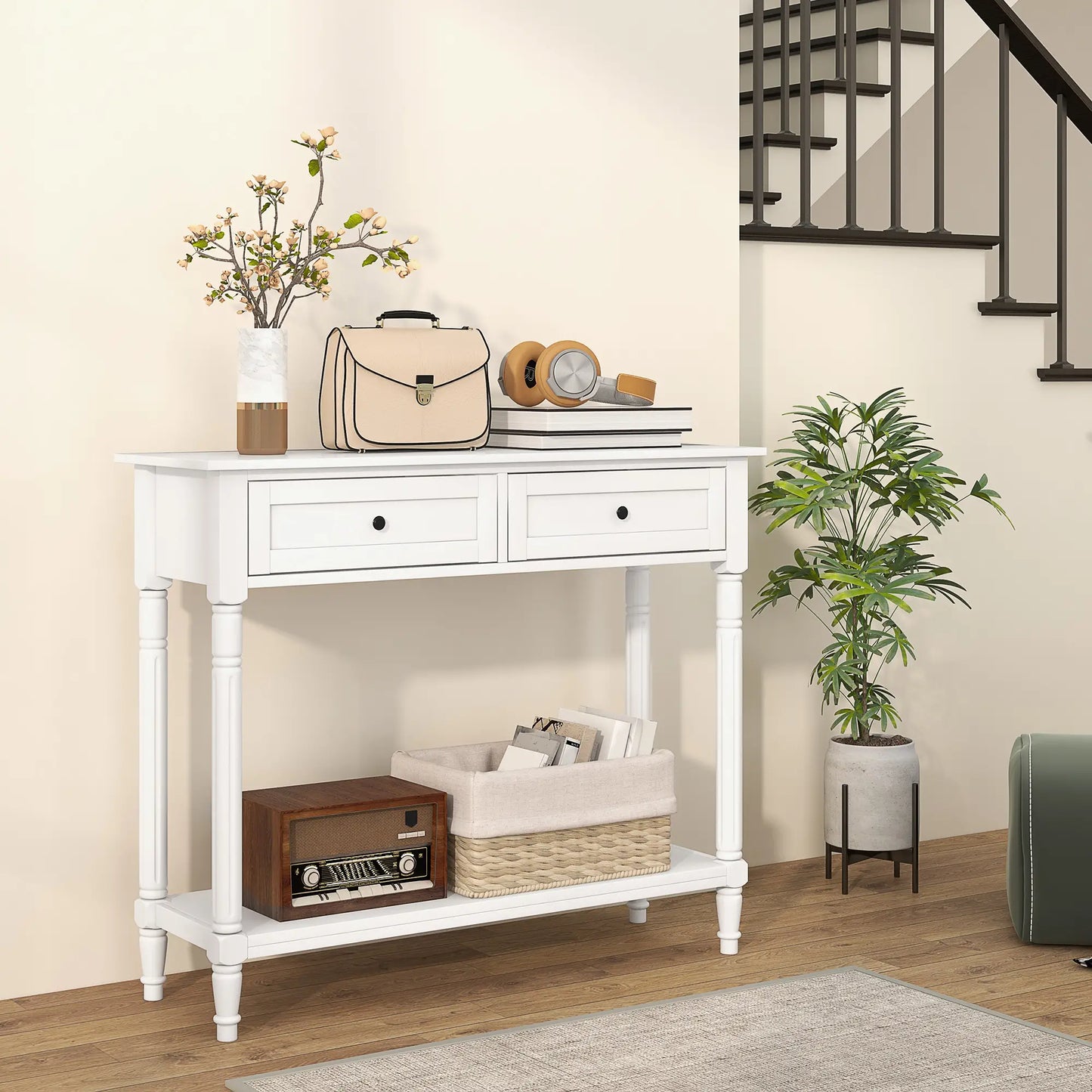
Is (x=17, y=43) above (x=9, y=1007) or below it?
above

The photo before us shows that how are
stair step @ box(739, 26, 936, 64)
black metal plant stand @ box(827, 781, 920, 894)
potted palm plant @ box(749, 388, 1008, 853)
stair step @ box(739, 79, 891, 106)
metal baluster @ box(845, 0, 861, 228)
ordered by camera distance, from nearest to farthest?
potted palm plant @ box(749, 388, 1008, 853), black metal plant stand @ box(827, 781, 920, 894), metal baluster @ box(845, 0, 861, 228), stair step @ box(739, 79, 891, 106), stair step @ box(739, 26, 936, 64)

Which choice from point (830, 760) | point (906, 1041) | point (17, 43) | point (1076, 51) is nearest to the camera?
point (906, 1041)

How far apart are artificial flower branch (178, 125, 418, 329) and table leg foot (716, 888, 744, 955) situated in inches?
51.6

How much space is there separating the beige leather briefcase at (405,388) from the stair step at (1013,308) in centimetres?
170

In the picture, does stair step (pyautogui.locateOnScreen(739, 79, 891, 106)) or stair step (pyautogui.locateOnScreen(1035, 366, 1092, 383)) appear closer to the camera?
stair step (pyautogui.locateOnScreen(1035, 366, 1092, 383))

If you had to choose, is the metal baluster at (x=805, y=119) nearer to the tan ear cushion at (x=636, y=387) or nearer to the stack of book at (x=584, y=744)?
the tan ear cushion at (x=636, y=387)

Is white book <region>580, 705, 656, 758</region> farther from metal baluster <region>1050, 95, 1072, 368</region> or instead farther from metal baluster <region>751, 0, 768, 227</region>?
metal baluster <region>1050, 95, 1072, 368</region>

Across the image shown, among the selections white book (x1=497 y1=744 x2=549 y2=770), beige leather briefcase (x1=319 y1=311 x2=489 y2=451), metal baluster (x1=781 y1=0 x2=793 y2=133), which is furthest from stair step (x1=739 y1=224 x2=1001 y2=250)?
white book (x1=497 y1=744 x2=549 y2=770)

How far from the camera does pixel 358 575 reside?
257cm

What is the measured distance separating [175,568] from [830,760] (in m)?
1.61

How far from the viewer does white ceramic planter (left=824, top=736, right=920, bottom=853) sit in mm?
3471

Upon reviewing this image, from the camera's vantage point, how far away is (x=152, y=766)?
2717 millimetres

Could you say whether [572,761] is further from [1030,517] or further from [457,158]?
[1030,517]

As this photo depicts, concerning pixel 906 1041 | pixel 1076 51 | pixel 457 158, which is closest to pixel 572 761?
pixel 906 1041
